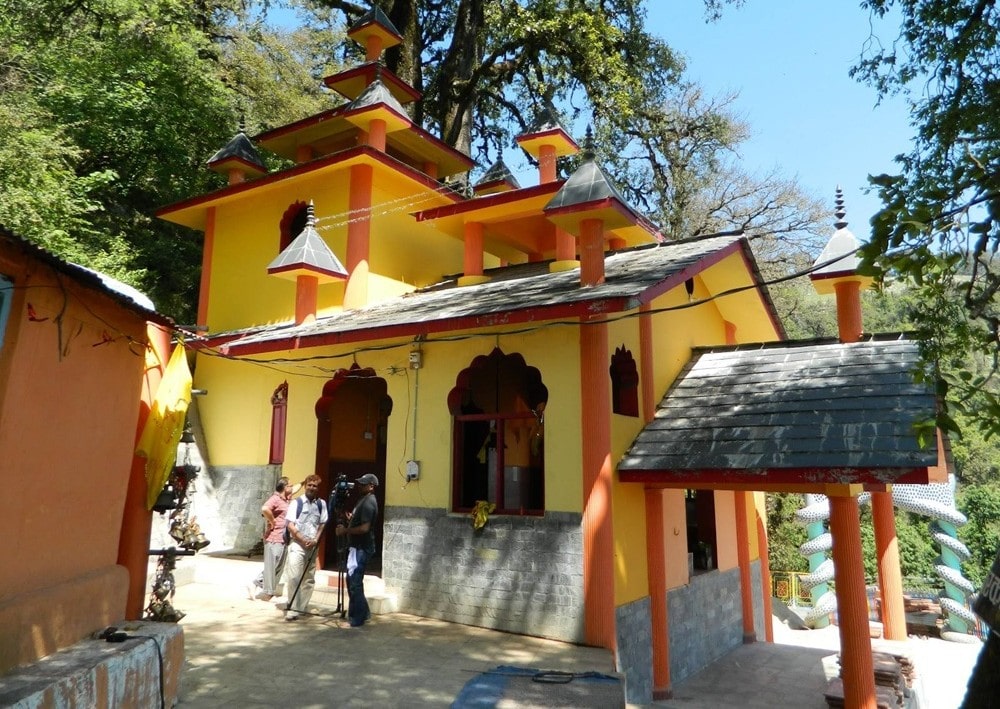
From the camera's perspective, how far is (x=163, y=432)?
20.6 feet

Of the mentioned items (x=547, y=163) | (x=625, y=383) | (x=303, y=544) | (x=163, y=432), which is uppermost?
(x=547, y=163)

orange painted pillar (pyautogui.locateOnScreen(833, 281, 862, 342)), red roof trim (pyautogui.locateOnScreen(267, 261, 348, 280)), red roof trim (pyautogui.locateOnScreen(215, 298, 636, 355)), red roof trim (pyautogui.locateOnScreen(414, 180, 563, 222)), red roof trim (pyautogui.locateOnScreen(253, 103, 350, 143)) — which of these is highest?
red roof trim (pyautogui.locateOnScreen(253, 103, 350, 143))

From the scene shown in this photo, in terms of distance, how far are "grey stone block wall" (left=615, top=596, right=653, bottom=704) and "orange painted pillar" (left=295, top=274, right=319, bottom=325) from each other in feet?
23.6

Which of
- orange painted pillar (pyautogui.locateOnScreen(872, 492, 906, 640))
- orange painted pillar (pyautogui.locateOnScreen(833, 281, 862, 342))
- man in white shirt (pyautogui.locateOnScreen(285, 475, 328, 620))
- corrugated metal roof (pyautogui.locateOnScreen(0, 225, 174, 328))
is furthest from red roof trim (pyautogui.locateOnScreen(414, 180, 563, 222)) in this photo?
orange painted pillar (pyautogui.locateOnScreen(872, 492, 906, 640))

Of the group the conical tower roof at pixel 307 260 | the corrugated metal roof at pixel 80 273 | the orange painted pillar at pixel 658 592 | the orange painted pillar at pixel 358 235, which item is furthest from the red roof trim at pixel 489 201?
the corrugated metal roof at pixel 80 273

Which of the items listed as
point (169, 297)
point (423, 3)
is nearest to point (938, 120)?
point (423, 3)

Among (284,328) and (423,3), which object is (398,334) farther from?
(423,3)

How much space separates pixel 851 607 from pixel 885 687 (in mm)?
1839

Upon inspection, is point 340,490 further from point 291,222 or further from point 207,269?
point 207,269

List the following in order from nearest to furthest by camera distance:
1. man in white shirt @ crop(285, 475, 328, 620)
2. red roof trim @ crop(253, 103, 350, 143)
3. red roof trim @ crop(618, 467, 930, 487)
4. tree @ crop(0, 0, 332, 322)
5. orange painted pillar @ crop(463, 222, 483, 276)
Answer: red roof trim @ crop(618, 467, 930, 487)
man in white shirt @ crop(285, 475, 328, 620)
orange painted pillar @ crop(463, 222, 483, 276)
tree @ crop(0, 0, 332, 322)
red roof trim @ crop(253, 103, 350, 143)

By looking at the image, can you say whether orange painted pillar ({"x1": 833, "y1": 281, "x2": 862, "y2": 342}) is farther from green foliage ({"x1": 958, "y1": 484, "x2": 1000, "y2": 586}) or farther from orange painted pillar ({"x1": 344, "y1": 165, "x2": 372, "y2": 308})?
green foliage ({"x1": 958, "y1": 484, "x2": 1000, "y2": 586})

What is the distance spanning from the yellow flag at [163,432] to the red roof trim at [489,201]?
22.3 ft

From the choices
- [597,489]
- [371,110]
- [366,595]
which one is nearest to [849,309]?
[597,489]

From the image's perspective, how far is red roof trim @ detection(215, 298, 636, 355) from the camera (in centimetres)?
798
